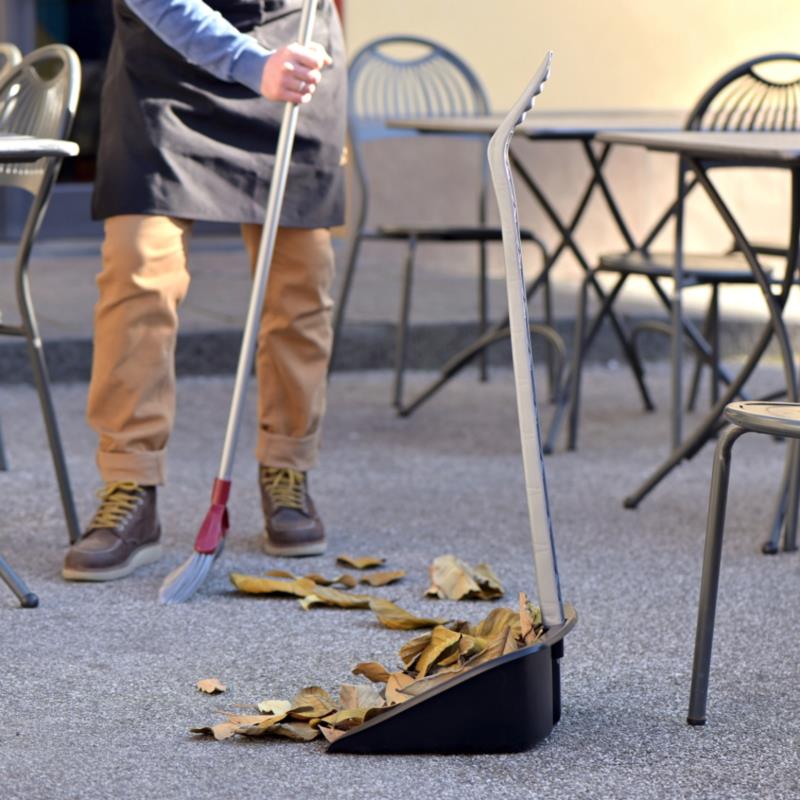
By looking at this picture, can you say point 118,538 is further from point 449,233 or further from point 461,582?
point 449,233

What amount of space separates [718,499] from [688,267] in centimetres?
200

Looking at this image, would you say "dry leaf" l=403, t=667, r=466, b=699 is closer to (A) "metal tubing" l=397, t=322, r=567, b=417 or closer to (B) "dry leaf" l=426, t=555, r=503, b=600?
(B) "dry leaf" l=426, t=555, r=503, b=600

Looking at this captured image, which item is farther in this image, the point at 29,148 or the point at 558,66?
Result: the point at 558,66

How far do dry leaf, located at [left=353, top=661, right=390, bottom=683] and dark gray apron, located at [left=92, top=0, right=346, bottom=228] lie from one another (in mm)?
1035

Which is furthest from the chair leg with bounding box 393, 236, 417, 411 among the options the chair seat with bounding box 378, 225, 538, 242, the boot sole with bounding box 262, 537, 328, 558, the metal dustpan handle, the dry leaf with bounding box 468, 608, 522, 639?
the metal dustpan handle

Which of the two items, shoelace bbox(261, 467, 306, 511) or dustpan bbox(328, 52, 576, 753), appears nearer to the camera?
dustpan bbox(328, 52, 576, 753)

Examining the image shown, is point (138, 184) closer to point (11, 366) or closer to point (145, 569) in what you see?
point (145, 569)

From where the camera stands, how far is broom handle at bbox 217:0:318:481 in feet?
10.1

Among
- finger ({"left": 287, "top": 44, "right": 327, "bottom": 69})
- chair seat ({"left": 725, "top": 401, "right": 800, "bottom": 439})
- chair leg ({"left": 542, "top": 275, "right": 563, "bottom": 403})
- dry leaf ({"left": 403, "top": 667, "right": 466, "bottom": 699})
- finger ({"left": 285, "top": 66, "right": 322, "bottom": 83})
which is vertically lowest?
chair leg ({"left": 542, "top": 275, "right": 563, "bottom": 403})

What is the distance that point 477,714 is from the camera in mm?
2271

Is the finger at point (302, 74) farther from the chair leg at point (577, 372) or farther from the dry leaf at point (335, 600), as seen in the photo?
the chair leg at point (577, 372)

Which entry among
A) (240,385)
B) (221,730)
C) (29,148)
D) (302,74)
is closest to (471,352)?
(240,385)

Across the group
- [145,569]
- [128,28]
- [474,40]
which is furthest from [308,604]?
[474,40]

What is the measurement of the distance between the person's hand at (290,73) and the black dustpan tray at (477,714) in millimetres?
1130
